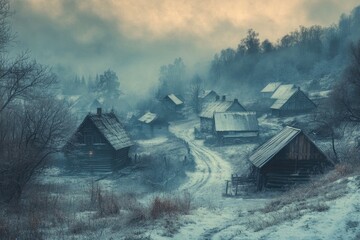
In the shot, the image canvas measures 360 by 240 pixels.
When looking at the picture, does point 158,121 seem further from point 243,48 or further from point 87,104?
point 243,48

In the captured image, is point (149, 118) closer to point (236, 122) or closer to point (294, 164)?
point (236, 122)

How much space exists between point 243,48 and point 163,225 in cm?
12224

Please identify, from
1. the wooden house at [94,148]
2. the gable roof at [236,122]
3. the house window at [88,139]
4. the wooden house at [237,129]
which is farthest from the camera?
the gable roof at [236,122]

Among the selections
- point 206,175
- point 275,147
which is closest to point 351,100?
point 275,147

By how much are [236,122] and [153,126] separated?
1964 centimetres

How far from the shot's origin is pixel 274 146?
27.1m

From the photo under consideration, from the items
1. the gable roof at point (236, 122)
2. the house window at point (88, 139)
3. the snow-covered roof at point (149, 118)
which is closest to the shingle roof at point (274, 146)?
the house window at point (88, 139)

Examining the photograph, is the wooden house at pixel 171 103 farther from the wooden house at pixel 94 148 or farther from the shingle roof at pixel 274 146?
the shingle roof at pixel 274 146

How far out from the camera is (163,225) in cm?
1197

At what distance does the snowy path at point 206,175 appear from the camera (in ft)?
90.3

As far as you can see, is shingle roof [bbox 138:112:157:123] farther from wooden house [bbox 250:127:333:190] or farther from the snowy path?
wooden house [bbox 250:127:333:190]

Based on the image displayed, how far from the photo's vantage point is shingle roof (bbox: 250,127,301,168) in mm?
25516

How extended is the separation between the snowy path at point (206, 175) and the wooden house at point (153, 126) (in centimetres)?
1320

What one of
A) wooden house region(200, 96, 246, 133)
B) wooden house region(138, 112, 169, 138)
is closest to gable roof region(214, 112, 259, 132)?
wooden house region(200, 96, 246, 133)
